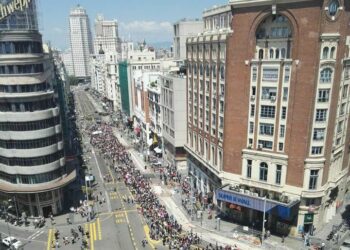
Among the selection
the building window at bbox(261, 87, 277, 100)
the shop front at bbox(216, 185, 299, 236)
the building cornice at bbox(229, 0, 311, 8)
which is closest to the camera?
the building cornice at bbox(229, 0, 311, 8)

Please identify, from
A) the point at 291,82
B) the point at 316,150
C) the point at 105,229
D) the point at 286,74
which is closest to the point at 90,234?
the point at 105,229

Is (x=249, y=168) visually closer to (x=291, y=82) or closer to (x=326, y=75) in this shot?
(x=291, y=82)

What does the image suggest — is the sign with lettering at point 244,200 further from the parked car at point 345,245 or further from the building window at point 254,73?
the building window at point 254,73

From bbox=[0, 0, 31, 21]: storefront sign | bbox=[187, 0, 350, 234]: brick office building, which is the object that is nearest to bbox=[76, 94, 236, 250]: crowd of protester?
bbox=[187, 0, 350, 234]: brick office building

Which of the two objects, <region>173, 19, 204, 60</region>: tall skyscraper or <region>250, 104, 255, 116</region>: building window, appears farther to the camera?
<region>173, 19, 204, 60</region>: tall skyscraper

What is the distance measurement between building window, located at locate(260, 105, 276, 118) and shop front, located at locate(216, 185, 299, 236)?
14.2m

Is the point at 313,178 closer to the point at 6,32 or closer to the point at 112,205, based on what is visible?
the point at 112,205

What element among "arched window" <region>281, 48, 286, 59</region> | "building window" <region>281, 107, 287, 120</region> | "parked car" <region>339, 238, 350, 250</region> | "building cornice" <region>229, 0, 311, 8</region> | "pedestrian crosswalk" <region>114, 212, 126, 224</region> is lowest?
"pedestrian crosswalk" <region>114, 212, 126, 224</region>

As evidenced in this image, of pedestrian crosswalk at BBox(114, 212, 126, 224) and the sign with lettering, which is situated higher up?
the sign with lettering

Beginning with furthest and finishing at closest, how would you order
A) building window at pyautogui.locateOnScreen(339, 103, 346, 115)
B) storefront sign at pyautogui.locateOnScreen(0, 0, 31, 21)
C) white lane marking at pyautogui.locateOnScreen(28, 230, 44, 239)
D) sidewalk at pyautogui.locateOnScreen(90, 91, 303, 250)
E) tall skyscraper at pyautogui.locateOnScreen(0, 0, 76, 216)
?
white lane marking at pyautogui.locateOnScreen(28, 230, 44, 239)
tall skyscraper at pyautogui.locateOnScreen(0, 0, 76, 216)
storefront sign at pyautogui.locateOnScreen(0, 0, 31, 21)
building window at pyautogui.locateOnScreen(339, 103, 346, 115)
sidewalk at pyautogui.locateOnScreen(90, 91, 303, 250)

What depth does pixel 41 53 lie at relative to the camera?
62625 millimetres

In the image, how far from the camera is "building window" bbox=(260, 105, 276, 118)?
55.1 m

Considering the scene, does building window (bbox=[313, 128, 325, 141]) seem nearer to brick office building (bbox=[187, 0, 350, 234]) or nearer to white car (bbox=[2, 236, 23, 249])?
brick office building (bbox=[187, 0, 350, 234])

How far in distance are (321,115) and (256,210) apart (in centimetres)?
2082
